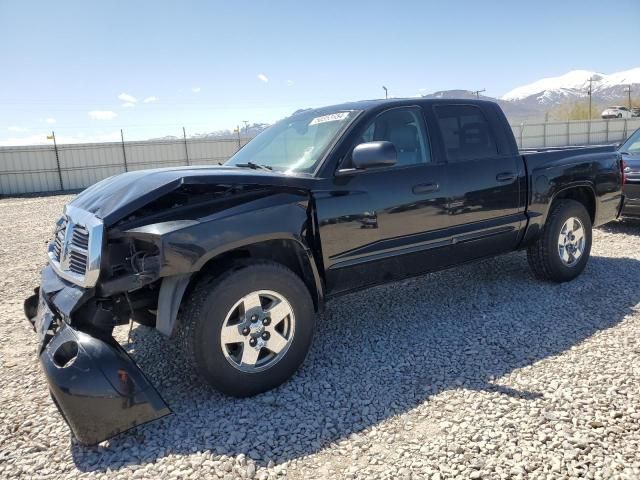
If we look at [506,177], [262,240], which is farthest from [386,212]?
[506,177]

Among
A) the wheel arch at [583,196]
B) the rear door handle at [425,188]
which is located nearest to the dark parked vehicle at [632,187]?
the wheel arch at [583,196]

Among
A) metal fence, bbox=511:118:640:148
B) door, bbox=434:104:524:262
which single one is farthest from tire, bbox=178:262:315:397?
metal fence, bbox=511:118:640:148

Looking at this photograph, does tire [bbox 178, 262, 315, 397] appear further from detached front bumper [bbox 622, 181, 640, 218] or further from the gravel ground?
detached front bumper [bbox 622, 181, 640, 218]

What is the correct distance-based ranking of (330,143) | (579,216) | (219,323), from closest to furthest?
1. (219,323)
2. (330,143)
3. (579,216)

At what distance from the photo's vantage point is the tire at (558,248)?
491 centimetres

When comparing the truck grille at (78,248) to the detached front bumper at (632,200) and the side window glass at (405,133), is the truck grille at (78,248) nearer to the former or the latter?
the side window glass at (405,133)

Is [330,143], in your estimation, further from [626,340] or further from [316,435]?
[626,340]

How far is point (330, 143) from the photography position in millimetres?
3574

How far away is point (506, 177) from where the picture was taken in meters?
4.46

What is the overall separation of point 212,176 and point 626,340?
334 centimetres

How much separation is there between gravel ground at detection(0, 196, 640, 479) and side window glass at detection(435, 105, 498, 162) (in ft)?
4.76

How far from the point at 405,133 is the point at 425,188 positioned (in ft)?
1.72

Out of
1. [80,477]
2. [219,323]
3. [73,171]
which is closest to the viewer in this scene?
[80,477]

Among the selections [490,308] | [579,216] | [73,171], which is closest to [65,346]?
[490,308]
